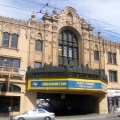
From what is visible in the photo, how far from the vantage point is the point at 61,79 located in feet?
86.8

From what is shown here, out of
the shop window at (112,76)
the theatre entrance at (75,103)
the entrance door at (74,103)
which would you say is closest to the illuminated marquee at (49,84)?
the theatre entrance at (75,103)

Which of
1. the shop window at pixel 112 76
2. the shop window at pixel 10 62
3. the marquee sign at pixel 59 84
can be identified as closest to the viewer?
the marquee sign at pixel 59 84

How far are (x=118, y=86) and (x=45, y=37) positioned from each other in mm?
17705

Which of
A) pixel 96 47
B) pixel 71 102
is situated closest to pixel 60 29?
pixel 96 47

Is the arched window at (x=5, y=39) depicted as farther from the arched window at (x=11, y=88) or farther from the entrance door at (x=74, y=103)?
the entrance door at (x=74, y=103)

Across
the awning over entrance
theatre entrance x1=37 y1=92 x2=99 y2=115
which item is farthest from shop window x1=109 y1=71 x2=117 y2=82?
the awning over entrance

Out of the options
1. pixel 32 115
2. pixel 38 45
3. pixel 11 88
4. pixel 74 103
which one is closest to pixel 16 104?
pixel 11 88

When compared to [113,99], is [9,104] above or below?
below

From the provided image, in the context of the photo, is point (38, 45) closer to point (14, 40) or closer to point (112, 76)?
point (14, 40)

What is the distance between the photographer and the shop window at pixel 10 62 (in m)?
27.5

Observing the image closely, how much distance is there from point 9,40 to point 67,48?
33.7 feet

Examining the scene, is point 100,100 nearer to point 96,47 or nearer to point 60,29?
point 96,47

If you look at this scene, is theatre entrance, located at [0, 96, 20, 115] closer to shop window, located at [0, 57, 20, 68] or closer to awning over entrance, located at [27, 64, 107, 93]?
awning over entrance, located at [27, 64, 107, 93]

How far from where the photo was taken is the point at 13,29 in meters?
29.2
